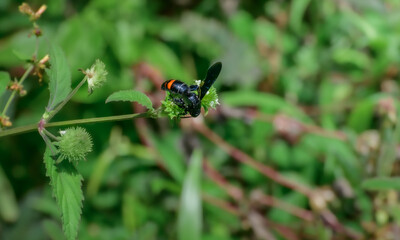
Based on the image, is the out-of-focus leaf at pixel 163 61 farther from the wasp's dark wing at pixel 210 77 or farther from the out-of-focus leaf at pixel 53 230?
the wasp's dark wing at pixel 210 77

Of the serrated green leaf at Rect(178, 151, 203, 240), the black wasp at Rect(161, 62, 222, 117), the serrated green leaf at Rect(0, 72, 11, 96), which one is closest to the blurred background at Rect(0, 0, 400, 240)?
the serrated green leaf at Rect(178, 151, 203, 240)

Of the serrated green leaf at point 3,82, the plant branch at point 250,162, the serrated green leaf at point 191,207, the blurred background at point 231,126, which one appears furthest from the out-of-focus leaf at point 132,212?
the serrated green leaf at point 3,82

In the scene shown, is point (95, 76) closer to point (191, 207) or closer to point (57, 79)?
point (57, 79)

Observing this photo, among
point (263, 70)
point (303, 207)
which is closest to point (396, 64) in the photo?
point (263, 70)

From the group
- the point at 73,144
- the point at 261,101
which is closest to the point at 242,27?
the point at 261,101

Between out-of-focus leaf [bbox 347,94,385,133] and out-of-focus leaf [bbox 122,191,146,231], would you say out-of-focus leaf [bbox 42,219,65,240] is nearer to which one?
out-of-focus leaf [bbox 122,191,146,231]

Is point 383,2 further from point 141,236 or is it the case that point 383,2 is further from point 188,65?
point 141,236
